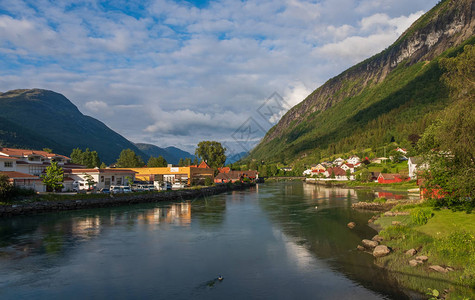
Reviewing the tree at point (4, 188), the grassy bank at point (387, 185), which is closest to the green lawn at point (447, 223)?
the tree at point (4, 188)

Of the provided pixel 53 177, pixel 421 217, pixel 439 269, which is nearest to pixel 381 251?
pixel 439 269

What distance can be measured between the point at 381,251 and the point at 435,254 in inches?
138

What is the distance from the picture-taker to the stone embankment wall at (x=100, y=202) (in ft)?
147

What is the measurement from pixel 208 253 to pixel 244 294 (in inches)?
343

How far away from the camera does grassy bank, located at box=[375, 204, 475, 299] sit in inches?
660

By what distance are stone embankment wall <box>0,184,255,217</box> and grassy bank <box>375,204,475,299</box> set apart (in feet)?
151

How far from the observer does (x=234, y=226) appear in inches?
1497

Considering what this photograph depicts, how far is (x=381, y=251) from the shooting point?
22.7m

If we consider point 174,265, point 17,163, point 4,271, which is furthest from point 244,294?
point 17,163

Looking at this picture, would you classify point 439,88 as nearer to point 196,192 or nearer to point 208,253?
point 196,192

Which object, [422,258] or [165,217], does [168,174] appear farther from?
[422,258]

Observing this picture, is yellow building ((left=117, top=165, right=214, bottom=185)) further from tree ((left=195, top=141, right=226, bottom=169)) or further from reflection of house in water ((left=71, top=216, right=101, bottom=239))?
reflection of house in water ((left=71, top=216, right=101, bottom=239))

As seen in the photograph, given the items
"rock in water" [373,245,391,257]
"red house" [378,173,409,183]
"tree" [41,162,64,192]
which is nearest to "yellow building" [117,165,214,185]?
"tree" [41,162,64,192]

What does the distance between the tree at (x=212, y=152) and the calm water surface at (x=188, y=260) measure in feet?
320
